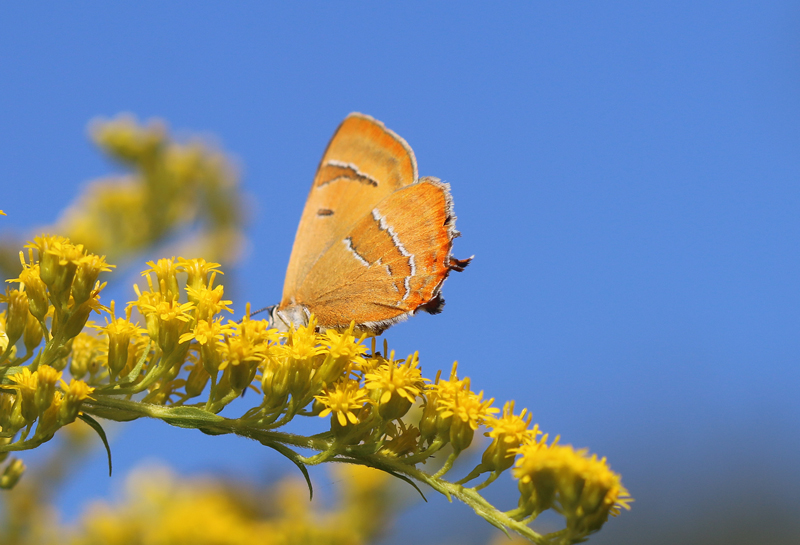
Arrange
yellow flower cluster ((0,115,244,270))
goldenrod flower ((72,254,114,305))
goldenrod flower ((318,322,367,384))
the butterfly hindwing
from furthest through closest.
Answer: yellow flower cluster ((0,115,244,270))
the butterfly hindwing
goldenrod flower ((318,322,367,384))
goldenrod flower ((72,254,114,305))

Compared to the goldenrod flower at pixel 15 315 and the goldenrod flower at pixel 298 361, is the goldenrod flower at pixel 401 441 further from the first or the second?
the goldenrod flower at pixel 15 315

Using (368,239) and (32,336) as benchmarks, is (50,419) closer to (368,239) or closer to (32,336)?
(32,336)

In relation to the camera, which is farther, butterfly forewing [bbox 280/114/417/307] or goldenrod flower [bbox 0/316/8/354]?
butterfly forewing [bbox 280/114/417/307]

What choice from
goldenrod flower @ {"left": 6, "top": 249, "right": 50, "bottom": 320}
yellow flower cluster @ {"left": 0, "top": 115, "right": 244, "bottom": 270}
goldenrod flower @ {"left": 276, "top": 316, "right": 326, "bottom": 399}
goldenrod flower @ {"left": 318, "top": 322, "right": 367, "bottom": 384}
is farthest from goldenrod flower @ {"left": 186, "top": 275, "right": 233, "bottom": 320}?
yellow flower cluster @ {"left": 0, "top": 115, "right": 244, "bottom": 270}

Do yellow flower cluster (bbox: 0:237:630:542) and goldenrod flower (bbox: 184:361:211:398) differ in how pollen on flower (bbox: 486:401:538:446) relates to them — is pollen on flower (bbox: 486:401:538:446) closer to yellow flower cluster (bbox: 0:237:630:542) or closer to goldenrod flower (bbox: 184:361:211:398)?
yellow flower cluster (bbox: 0:237:630:542)

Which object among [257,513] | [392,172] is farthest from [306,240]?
[257,513]

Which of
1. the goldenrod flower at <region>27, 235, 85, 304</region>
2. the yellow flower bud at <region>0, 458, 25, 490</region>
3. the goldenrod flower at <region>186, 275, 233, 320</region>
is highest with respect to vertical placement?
the goldenrod flower at <region>186, 275, 233, 320</region>

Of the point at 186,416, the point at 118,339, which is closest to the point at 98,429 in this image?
the point at 186,416
